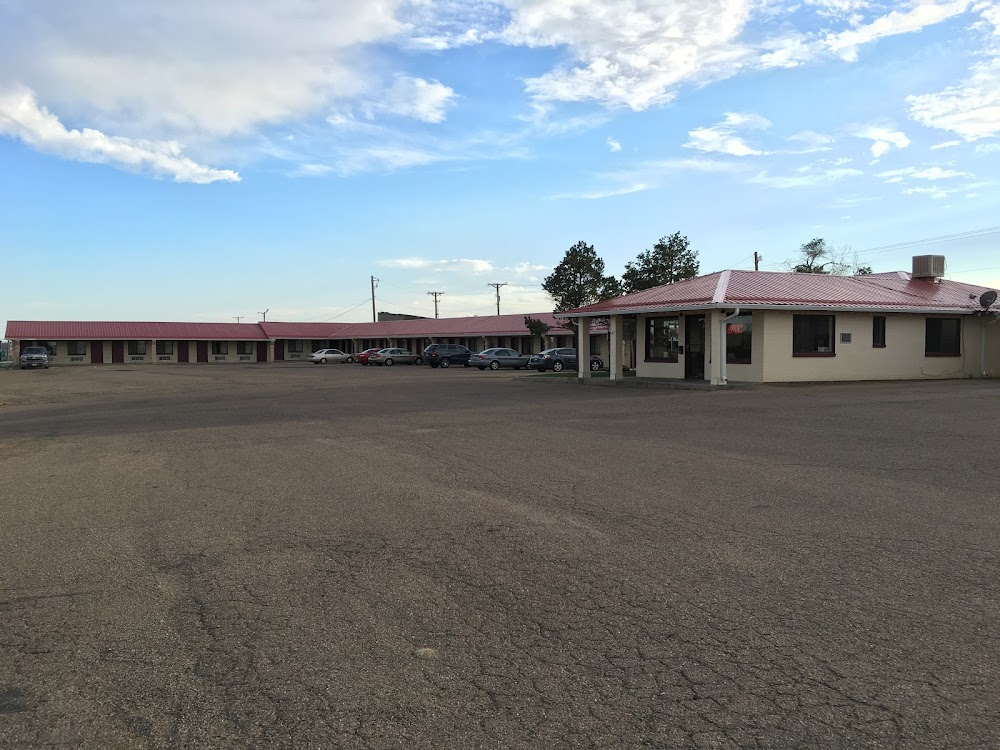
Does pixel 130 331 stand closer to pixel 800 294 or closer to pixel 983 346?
pixel 800 294

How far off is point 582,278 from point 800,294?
76.8 ft

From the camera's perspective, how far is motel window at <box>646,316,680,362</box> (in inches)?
1013

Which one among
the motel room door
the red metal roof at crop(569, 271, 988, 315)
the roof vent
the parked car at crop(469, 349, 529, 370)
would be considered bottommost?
the parked car at crop(469, 349, 529, 370)

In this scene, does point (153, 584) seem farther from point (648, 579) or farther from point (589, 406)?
point (589, 406)

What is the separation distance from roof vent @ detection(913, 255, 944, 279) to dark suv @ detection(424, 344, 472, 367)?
3012 centimetres

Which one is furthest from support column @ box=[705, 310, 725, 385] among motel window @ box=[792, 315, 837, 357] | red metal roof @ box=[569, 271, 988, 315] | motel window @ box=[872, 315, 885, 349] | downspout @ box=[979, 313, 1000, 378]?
downspout @ box=[979, 313, 1000, 378]

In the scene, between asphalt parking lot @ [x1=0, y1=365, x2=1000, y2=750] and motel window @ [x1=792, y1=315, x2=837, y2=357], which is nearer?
asphalt parking lot @ [x1=0, y1=365, x2=1000, y2=750]

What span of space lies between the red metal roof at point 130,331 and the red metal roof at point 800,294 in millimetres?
51668

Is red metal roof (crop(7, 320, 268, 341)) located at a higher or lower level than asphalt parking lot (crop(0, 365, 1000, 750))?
higher

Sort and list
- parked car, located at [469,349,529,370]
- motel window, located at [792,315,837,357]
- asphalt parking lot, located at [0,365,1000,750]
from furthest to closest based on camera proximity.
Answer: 1. parked car, located at [469,349,529,370]
2. motel window, located at [792,315,837,357]
3. asphalt parking lot, located at [0,365,1000,750]

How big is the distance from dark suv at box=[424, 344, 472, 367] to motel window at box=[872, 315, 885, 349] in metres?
32.1

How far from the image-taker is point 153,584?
509 centimetres

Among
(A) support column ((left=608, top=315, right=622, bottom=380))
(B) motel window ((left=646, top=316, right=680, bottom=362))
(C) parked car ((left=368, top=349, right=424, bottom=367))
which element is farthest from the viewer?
(C) parked car ((left=368, top=349, right=424, bottom=367))

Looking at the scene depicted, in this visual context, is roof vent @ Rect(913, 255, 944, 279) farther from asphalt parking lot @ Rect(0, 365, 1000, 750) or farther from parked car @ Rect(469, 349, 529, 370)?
parked car @ Rect(469, 349, 529, 370)
